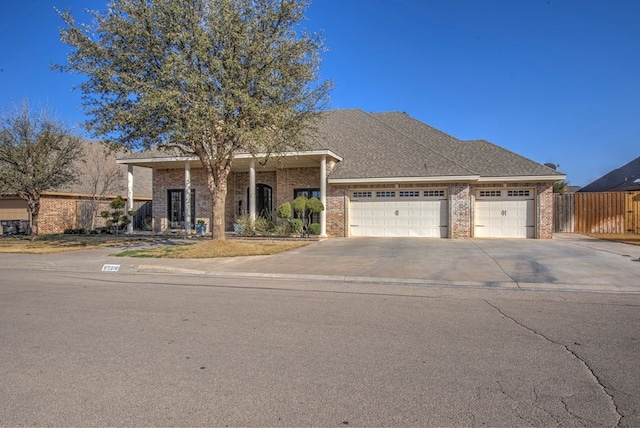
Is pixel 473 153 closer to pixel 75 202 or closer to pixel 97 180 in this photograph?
pixel 97 180

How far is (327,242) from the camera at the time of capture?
20156 millimetres

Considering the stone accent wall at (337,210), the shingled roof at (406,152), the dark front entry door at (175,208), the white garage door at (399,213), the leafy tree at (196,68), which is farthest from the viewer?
the dark front entry door at (175,208)

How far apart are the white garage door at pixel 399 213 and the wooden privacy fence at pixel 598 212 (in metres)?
9.26

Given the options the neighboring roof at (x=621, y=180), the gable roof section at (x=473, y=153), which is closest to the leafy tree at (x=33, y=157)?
the gable roof section at (x=473, y=153)

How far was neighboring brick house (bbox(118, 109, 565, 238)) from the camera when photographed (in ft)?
71.7

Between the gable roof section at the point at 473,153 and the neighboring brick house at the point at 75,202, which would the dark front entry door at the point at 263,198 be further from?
the neighboring brick house at the point at 75,202

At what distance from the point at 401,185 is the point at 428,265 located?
34.0 feet

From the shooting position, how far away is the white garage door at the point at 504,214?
22203 mm

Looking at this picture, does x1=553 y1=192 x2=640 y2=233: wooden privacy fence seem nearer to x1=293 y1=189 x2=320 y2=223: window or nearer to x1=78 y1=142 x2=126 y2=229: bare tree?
x1=293 y1=189 x2=320 y2=223: window

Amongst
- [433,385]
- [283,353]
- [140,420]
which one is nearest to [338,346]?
[283,353]

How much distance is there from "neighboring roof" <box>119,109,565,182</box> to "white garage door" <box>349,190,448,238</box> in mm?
1218

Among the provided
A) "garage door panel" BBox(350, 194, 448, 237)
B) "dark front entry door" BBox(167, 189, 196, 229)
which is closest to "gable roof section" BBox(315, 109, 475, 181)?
"garage door panel" BBox(350, 194, 448, 237)

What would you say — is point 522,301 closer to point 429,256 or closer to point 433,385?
point 433,385

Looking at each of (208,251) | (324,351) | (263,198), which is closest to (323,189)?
(263,198)
